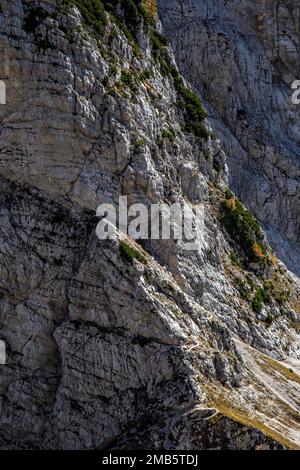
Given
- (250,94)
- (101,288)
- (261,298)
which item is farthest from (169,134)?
(250,94)

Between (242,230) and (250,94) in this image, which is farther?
(250,94)

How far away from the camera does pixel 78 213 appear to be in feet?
132

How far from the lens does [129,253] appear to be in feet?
128

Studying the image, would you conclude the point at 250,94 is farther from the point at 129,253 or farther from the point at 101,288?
the point at 101,288

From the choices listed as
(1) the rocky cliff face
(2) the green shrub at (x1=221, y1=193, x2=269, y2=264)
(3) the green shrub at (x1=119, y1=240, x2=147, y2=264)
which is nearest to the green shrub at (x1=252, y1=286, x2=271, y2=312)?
(1) the rocky cliff face

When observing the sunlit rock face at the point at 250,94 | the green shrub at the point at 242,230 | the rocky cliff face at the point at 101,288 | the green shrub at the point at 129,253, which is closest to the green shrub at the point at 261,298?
the rocky cliff face at the point at 101,288

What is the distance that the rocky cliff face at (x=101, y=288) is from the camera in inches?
1423

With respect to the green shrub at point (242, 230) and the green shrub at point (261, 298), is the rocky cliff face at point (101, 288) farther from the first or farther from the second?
the green shrub at point (242, 230)

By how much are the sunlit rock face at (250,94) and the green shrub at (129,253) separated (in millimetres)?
20437

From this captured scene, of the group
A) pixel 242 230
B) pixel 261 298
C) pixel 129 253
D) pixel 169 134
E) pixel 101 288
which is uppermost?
pixel 169 134

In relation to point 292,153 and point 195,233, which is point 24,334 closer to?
point 195,233

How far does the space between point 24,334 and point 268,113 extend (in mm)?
35193

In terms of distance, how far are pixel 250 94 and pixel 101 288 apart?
105ft
